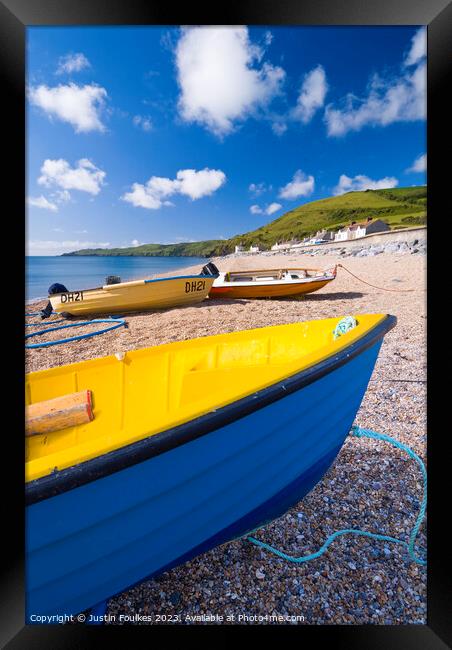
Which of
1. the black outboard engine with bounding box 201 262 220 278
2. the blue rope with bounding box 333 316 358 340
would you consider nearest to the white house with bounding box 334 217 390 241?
the black outboard engine with bounding box 201 262 220 278

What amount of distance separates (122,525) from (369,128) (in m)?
3.37

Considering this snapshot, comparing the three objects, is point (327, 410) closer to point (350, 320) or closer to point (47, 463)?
point (350, 320)

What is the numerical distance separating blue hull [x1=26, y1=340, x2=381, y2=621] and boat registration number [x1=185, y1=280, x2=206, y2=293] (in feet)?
19.3

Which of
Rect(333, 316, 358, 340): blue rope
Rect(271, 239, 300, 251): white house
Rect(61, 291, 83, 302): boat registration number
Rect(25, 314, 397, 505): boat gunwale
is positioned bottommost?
Rect(25, 314, 397, 505): boat gunwale

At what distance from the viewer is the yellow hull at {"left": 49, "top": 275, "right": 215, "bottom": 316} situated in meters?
6.39

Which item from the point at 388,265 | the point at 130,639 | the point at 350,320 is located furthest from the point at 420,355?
the point at 388,265

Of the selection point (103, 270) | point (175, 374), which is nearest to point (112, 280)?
point (175, 374)

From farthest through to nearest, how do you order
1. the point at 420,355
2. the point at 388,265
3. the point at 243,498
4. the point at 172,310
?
1. the point at 388,265
2. the point at 172,310
3. the point at 420,355
4. the point at 243,498

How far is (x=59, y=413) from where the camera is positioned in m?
1.52

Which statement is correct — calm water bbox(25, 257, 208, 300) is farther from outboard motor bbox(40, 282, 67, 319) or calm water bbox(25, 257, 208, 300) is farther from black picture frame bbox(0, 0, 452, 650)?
black picture frame bbox(0, 0, 452, 650)

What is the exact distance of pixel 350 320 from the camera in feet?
6.41

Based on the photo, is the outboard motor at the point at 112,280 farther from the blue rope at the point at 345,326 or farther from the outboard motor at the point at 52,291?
the blue rope at the point at 345,326

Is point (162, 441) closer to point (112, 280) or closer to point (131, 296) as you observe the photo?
point (131, 296)

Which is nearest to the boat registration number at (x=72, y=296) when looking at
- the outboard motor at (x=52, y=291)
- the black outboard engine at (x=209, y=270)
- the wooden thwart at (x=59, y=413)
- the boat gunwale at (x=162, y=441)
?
the outboard motor at (x=52, y=291)
